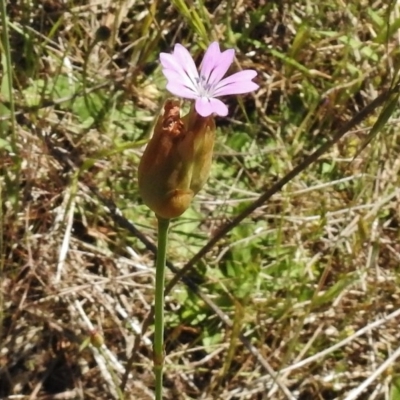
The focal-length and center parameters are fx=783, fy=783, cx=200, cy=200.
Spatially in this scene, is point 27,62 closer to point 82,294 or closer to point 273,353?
point 82,294

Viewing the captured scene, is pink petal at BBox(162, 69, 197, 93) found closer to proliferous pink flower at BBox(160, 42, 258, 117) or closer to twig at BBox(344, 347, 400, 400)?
proliferous pink flower at BBox(160, 42, 258, 117)

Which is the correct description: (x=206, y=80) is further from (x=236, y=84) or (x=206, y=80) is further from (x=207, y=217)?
(x=207, y=217)

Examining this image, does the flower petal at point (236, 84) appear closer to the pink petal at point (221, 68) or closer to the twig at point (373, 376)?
the pink petal at point (221, 68)

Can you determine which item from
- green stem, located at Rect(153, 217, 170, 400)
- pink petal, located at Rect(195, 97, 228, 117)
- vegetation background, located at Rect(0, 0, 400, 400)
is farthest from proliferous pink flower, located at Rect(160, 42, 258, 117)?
vegetation background, located at Rect(0, 0, 400, 400)

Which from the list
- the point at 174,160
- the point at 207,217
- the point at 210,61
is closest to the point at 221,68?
the point at 210,61

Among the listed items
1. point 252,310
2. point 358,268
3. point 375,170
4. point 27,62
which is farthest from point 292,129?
point 27,62

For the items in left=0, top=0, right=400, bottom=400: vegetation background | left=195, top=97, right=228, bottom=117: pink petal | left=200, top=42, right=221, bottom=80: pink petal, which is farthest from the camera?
left=0, top=0, right=400, bottom=400: vegetation background
